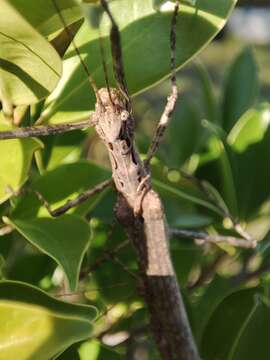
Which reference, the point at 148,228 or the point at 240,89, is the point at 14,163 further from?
the point at 240,89

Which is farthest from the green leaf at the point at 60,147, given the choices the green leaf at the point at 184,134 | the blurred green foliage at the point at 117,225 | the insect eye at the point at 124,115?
the green leaf at the point at 184,134

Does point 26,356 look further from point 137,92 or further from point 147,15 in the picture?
point 147,15

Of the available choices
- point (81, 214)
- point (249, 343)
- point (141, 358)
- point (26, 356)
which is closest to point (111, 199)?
point (81, 214)

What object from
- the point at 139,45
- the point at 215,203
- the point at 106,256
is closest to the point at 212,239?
the point at 215,203

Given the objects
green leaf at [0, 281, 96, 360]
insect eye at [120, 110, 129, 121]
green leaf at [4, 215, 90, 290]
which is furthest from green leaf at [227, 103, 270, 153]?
green leaf at [0, 281, 96, 360]

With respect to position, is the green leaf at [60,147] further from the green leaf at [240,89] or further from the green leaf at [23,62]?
the green leaf at [240,89]

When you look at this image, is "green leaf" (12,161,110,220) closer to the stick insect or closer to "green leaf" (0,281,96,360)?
the stick insect

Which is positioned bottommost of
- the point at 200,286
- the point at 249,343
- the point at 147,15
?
the point at 200,286
